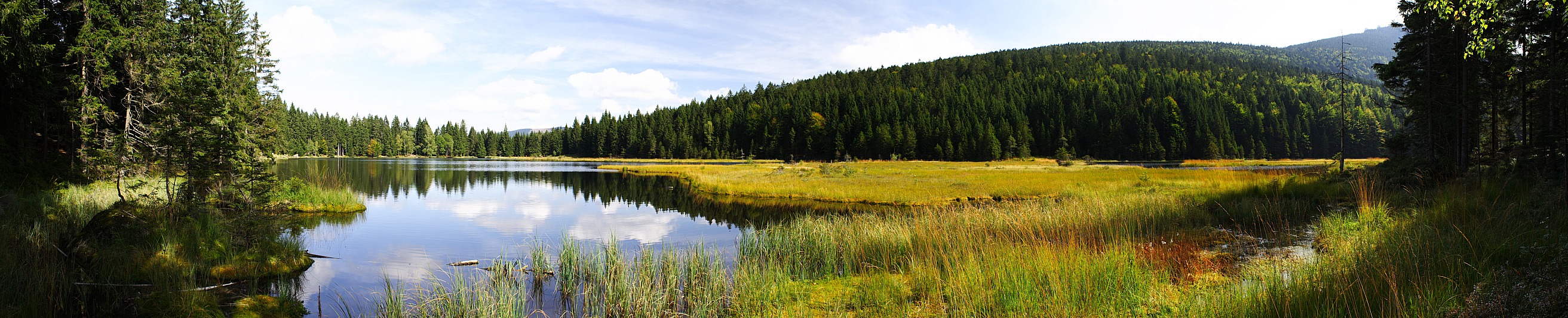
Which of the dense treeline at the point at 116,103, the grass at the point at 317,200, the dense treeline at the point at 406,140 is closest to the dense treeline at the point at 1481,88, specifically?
the dense treeline at the point at 116,103

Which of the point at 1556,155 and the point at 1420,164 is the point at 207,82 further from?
the point at 1420,164

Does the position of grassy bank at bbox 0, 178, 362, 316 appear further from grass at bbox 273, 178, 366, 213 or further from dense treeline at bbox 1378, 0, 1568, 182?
dense treeline at bbox 1378, 0, 1568, 182

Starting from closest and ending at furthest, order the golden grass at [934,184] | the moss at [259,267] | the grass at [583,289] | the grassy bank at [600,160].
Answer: the grass at [583,289] → the moss at [259,267] → the golden grass at [934,184] → the grassy bank at [600,160]

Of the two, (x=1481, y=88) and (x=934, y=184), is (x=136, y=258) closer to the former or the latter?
(x=934, y=184)

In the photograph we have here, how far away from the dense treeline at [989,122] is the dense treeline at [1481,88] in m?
56.2

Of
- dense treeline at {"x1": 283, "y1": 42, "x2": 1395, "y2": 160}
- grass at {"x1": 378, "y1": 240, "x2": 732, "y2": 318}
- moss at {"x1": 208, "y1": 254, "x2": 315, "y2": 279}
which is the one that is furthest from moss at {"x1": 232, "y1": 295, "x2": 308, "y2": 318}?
dense treeline at {"x1": 283, "y1": 42, "x2": 1395, "y2": 160}

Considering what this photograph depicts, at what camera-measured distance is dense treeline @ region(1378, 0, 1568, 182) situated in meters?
9.18

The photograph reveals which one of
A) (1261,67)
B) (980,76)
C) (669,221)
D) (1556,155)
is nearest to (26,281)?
(669,221)

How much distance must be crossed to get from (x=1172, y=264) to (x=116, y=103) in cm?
3377

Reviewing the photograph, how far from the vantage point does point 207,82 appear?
10.2 m

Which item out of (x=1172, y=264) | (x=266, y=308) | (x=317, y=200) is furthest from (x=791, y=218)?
(x=317, y=200)

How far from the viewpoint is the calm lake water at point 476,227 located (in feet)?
33.1

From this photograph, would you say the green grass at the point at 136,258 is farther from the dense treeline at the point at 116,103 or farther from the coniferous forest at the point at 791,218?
the dense treeline at the point at 116,103

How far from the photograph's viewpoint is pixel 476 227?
16.9m
